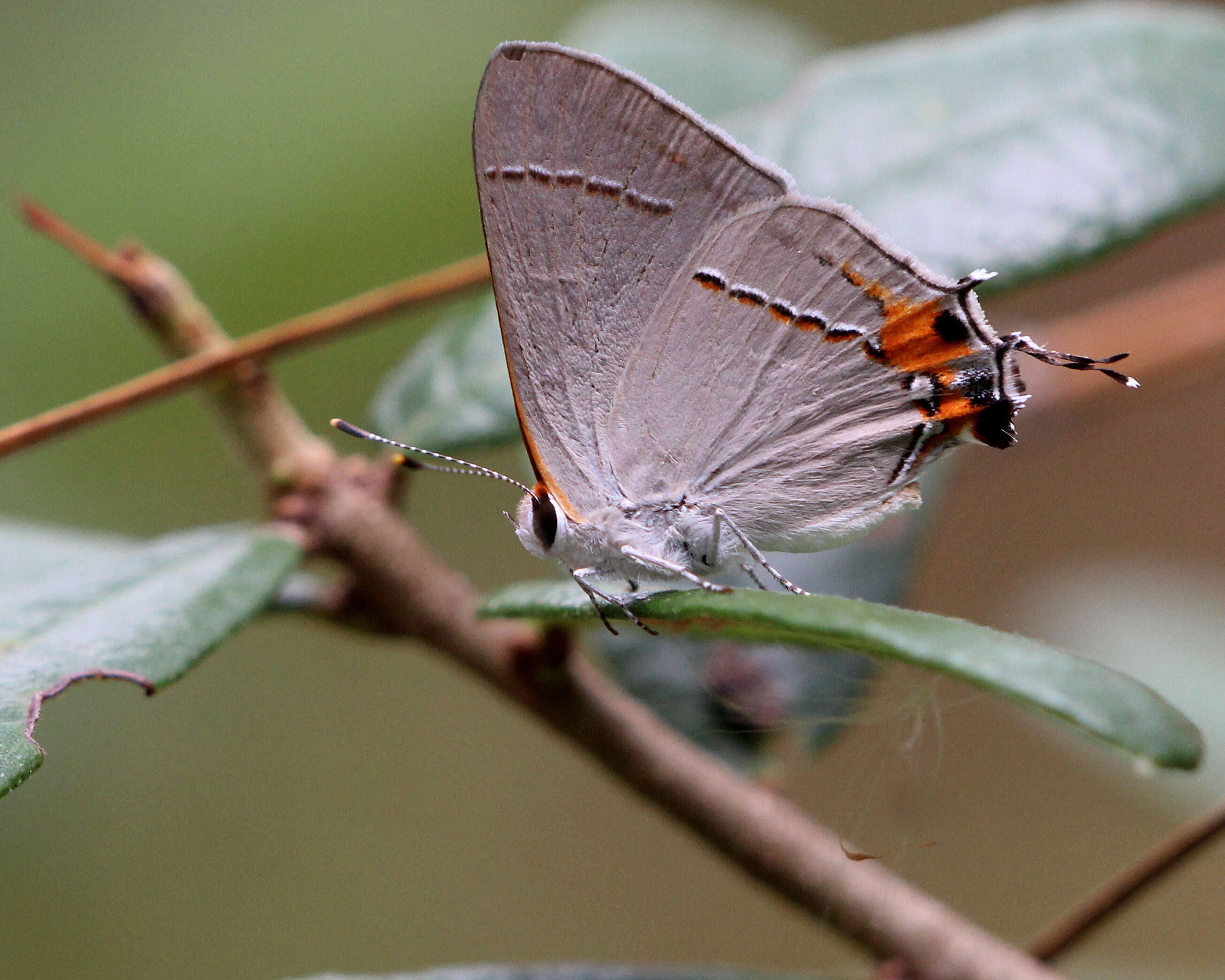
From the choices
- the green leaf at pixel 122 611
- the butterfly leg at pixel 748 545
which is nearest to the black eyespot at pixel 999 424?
the butterfly leg at pixel 748 545

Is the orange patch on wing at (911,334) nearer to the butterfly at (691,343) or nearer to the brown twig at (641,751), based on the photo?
the butterfly at (691,343)

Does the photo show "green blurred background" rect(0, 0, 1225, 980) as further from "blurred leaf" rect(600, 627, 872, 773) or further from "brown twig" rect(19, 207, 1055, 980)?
"blurred leaf" rect(600, 627, 872, 773)

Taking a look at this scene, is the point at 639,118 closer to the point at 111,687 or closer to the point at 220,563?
the point at 220,563

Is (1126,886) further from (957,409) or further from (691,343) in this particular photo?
(691,343)

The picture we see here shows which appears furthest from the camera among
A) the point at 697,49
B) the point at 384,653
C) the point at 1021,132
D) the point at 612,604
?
the point at 384,653

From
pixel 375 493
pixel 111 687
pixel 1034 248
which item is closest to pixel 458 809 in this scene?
pixel 111 687

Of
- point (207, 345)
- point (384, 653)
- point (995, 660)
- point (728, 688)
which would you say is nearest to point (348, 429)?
point (207, 345)
